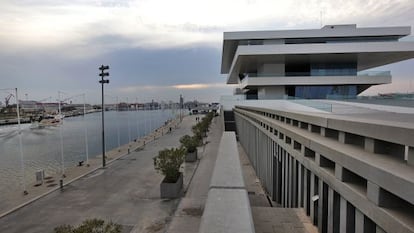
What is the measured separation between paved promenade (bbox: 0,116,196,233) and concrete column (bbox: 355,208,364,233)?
8.18 metres

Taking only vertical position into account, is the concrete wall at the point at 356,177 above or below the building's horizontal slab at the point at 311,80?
below

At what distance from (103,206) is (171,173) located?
3497 mm

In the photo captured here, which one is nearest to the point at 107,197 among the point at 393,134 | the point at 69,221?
the point at 69,221

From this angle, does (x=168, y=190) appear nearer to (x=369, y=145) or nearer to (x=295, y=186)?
(x=295, y=186)

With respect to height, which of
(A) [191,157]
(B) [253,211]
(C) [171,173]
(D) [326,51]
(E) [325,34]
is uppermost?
(E) [325,34]

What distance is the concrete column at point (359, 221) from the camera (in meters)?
3.68

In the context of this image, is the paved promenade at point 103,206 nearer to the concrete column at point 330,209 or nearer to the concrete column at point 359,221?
the concrete column at point 330,209

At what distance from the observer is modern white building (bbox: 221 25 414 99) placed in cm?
4206

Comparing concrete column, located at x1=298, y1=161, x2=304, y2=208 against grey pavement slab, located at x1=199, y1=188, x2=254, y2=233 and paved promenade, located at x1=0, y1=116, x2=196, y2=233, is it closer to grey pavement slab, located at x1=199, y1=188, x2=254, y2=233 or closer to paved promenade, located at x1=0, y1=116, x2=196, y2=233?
grey pavement slab, located at x1=199, y1=188, x2=254, y2=233

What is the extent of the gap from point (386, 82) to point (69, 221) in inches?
1840

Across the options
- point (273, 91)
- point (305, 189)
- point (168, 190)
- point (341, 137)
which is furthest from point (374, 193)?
point (273, 91)

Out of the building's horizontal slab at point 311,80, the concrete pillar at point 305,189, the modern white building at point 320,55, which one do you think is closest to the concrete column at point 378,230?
the concrete pillar at point 305,189

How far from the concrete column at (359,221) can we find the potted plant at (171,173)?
450 inches

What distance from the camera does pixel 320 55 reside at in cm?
4356
